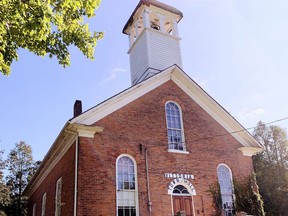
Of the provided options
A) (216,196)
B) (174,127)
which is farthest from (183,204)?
(174,127)

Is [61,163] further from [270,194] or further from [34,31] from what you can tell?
[270,194]

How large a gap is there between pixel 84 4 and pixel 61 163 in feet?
31.1

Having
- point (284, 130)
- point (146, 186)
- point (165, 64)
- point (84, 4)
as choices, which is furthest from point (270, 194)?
point (84, 4)

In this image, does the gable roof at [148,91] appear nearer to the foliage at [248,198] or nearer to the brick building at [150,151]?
the brick building at [150,151]

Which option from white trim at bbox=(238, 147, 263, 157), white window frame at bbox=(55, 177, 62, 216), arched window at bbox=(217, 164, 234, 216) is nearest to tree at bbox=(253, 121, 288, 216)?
white trim at bbox=(238, 147, 263, 157)

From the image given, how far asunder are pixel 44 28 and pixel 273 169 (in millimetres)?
31002

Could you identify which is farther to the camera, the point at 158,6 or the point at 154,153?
the point at 158,6

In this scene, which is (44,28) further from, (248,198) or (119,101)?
(248,198)

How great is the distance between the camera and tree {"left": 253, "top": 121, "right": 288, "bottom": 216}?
2712 cm

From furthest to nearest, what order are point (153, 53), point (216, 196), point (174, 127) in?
point (153, 53) → point (174, 127) → point (216, 196)

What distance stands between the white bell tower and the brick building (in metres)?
0.08

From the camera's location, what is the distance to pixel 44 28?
771 cm

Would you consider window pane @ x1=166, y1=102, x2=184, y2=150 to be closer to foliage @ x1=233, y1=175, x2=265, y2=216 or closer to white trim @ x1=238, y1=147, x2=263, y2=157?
foliage @ x1=233, y1=175, x2=265, y2=216

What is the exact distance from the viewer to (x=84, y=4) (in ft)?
28.9
